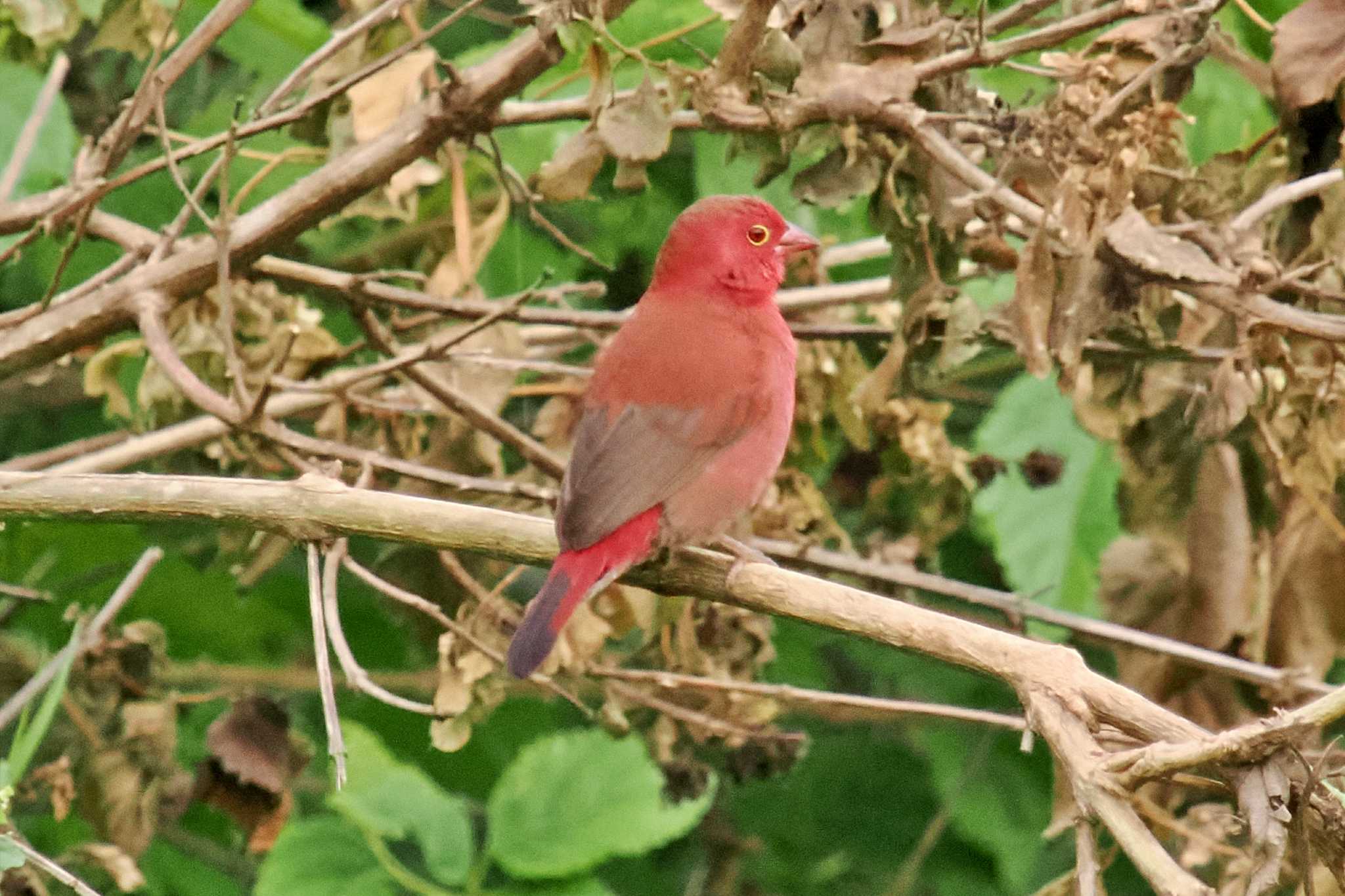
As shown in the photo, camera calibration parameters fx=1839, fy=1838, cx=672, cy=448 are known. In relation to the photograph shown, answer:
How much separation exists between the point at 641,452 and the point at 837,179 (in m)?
0.65

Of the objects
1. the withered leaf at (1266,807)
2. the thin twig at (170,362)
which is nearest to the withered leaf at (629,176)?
the thin twig at (170,362)

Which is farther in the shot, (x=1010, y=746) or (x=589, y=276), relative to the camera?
(x=589, y=276)

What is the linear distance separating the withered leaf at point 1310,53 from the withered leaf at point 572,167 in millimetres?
1257

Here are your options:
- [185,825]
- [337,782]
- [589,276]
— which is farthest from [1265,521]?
[185,825]

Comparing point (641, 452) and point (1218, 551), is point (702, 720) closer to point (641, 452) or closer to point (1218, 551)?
point (641, 452)

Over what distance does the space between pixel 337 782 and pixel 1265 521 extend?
231 centimetres

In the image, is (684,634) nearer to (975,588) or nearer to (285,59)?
(975,588)

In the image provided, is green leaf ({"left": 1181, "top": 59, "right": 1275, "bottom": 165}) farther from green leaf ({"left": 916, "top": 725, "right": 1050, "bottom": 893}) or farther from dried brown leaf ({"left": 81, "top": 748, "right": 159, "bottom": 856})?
dried brown leaf ({"left": 81, "top": 748, "right": 159, "bottom": 856})

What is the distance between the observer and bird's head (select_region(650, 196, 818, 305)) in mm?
4043

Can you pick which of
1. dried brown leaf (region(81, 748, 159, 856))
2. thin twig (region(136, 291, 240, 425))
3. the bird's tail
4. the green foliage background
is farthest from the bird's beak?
dried brown leaf (region(81, 748, 159, 856))

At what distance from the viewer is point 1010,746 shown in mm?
4773

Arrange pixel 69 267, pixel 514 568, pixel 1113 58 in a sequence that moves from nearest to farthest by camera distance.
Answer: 1. pixel 1113 58
2. pixel 514 568
3. pixel 69 267

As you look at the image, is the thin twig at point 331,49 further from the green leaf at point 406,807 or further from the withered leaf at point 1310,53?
the withered leaf at point 1310,53

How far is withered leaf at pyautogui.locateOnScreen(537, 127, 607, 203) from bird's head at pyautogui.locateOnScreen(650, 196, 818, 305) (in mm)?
650
